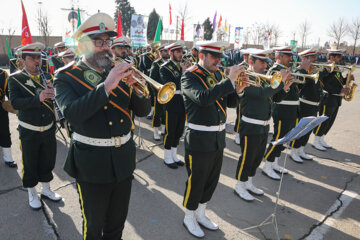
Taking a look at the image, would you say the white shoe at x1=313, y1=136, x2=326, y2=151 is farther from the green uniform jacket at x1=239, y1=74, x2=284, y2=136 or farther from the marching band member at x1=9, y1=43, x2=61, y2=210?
the marching band member at x1=9, y1=43, x2=61, y2=210

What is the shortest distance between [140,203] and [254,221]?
1755 mm

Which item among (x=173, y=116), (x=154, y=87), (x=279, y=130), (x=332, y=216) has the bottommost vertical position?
(x=332, y=216)

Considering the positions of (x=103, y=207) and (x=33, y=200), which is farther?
(x=33, y=200)

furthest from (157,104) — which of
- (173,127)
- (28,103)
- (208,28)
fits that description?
(208,28)

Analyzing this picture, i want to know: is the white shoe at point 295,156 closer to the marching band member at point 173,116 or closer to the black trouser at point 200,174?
the marching band member at point 173,116

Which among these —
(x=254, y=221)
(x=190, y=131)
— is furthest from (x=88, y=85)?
(x=254, y=221)

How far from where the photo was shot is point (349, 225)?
380 centimetres

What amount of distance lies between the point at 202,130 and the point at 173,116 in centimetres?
220

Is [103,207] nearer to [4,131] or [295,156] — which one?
[4,131]

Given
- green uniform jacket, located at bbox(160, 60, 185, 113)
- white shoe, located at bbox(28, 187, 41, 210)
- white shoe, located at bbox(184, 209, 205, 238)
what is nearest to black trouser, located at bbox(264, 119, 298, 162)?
green uniform jacket, located at bbox(160, 60, 185, 113)

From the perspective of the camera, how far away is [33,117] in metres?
3.75

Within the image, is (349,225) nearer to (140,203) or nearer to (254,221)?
(254,221)

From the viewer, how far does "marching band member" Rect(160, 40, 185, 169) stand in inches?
215

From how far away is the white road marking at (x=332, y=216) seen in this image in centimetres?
358
